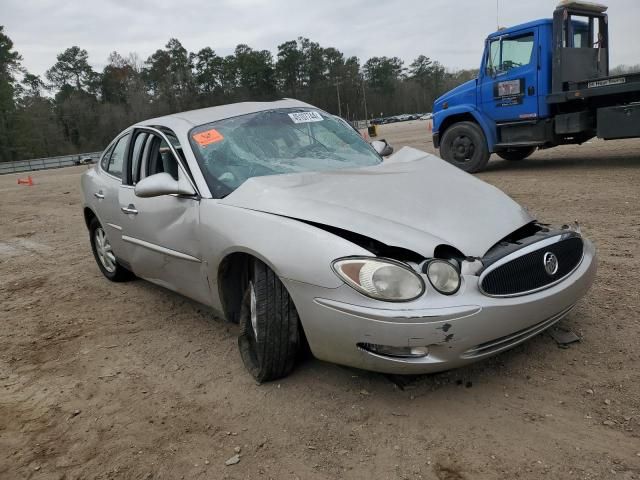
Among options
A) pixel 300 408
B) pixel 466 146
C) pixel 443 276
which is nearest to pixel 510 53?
pixel 466 146

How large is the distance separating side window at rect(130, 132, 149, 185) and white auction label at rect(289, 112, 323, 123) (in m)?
1.20

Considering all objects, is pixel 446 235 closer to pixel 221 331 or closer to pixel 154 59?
pixel 221 331

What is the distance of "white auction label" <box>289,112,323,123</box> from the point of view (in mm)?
4078

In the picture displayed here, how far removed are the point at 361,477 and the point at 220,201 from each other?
1.76m

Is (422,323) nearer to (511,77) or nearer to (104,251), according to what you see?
(104,251)

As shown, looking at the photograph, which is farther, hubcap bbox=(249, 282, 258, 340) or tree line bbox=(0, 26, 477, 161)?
tree line bbox=(0, 26, 477, 161)

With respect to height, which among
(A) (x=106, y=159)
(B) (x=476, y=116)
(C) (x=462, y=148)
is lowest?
(C) (x=462, y=148)

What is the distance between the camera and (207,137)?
143 inches

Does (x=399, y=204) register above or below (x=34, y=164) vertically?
below

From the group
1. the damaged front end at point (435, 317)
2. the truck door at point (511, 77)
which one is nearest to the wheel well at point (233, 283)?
the damaged front end at point (435, 317)

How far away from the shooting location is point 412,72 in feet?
387

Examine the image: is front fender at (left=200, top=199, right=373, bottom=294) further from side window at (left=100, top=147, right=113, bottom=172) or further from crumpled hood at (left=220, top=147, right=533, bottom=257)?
side window at (left=100, top=147, right=113, bottom=172)

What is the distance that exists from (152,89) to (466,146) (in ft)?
279

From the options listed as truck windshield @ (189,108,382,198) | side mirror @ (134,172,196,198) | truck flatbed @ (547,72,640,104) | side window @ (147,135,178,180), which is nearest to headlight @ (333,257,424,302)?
truck windshield @ (189,108,382,198)
